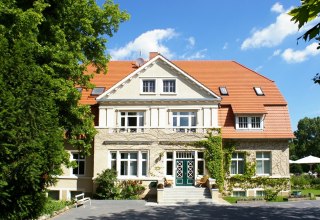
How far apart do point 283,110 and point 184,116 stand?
8031 mm

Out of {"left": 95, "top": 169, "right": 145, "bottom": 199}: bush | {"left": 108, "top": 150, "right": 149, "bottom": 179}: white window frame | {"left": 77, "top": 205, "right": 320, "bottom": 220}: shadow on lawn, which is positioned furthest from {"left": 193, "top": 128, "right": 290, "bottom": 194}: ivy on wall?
{"left": 77, "top": 205, "right": 320, "bottom": 220}: shadow on lawn

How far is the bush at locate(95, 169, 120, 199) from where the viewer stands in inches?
1103

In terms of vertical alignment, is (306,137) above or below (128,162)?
above

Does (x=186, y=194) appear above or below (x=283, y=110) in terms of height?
below

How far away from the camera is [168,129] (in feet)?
98.1

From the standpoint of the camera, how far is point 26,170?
12984 millimetres

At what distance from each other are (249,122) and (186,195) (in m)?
8.20

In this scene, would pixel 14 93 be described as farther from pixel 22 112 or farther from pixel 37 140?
pixel 37 140

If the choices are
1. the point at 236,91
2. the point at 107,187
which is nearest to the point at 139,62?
the point at 236,91

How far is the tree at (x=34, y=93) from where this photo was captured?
13.0 meters

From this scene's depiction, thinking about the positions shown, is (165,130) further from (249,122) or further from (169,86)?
(249,122)

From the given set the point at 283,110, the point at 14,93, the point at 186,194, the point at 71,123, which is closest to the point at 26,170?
the point at 14,93

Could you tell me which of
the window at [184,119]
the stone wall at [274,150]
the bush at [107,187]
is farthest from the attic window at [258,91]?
the bush at [107,187]

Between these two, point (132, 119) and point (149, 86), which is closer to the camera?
point (132, 119)
